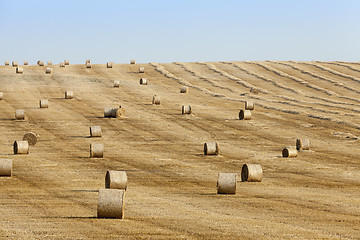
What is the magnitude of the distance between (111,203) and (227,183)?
22.5 ft

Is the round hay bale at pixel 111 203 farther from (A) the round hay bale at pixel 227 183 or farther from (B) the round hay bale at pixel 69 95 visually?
(B) the round hay bale at pixel 69 95

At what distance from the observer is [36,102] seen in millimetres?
60562

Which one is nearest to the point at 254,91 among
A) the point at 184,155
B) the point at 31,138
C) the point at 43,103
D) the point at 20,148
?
the point at 43,103

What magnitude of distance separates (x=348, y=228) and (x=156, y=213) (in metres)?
5.05

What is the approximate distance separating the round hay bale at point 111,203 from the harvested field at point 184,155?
0.74 ft

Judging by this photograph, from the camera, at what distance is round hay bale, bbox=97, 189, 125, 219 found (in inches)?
685

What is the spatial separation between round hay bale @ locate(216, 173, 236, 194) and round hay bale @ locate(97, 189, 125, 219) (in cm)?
652

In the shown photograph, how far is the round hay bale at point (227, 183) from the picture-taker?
23578mm

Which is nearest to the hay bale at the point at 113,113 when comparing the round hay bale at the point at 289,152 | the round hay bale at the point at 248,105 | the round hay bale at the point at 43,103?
the round hay bale at the point at 43,103

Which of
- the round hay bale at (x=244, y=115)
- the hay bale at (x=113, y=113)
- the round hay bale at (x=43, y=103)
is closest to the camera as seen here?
the round hay bale at (x=244, y=115)

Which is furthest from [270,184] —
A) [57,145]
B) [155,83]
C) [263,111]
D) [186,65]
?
[186,65]

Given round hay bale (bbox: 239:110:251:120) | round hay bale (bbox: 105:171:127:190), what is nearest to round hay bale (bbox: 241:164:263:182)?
round hay bale (bbox: 105:171:127:190)

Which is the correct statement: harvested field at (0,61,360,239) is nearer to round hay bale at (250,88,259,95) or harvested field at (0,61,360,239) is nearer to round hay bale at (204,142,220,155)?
round hay bale at (204,142,220,155)

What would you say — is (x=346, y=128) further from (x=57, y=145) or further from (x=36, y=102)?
(x=36, y=102)
